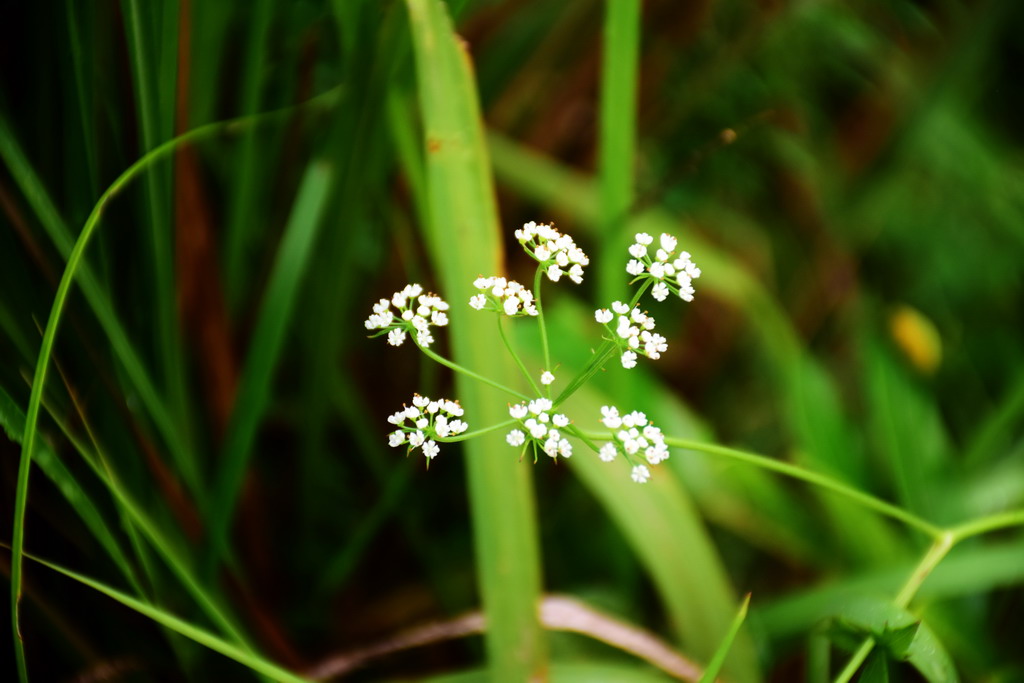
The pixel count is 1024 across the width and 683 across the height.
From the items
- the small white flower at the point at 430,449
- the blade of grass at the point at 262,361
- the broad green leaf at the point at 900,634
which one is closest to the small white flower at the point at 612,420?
the small white flower at the point at 430,449

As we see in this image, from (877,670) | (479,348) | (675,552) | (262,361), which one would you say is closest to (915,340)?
(675,552)

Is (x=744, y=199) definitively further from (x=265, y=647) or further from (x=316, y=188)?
(x=265, y=647)

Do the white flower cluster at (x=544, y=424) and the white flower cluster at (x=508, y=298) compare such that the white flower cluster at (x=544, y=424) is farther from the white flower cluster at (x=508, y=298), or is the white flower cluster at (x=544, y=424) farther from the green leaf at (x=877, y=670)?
the green leaf at (x=877, y=670)

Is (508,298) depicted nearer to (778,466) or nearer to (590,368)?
(590,368)

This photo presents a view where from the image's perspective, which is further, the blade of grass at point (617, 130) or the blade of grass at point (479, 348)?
the blade of grass at point (617, 130)

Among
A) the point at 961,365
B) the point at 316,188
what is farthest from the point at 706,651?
the point at 961,365

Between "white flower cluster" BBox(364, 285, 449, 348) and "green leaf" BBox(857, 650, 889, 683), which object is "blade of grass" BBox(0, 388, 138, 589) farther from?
"green leaf" BBox(857, 650, 889, 683)
